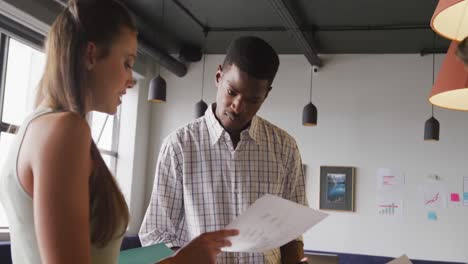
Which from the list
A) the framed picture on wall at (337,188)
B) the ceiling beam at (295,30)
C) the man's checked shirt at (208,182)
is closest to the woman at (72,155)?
the man's checked shirt at (208,182)

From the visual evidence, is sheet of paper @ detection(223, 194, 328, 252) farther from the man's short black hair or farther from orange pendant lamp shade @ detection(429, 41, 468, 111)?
orange pendant lamp shade @ detection(429, 41, 468, 111)

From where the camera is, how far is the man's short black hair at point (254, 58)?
1452 mm

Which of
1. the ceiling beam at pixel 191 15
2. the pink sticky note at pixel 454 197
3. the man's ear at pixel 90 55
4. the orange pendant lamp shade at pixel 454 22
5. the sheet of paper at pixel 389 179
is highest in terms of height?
the ceiling beam at pixel 191 15

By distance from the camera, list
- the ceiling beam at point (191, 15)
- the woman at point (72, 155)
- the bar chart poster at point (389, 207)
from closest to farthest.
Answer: the woman at point (72, 155) < the ceiling beam at point (191, 15) < the bar chart poster at point (389, 207)

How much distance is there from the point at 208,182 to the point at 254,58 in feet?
1.25

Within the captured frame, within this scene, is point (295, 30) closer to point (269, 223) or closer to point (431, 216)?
point (431, 216)

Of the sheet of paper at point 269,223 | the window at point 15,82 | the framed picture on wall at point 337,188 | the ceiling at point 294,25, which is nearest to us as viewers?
the sheet of paper at point 269,223

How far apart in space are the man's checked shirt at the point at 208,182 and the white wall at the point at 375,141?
4714mm

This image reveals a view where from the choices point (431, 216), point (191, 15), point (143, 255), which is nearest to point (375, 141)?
point (431, 216)

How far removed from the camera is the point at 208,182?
143 cm

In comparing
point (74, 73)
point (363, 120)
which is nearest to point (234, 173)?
point (74, 73)

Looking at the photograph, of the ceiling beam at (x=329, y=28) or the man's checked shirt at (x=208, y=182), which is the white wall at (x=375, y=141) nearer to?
the ceiling beam at (x=329, y=28)

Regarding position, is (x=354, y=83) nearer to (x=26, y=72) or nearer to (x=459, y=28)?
(x=26, y=72)

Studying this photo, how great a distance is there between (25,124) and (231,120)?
2.61ft
